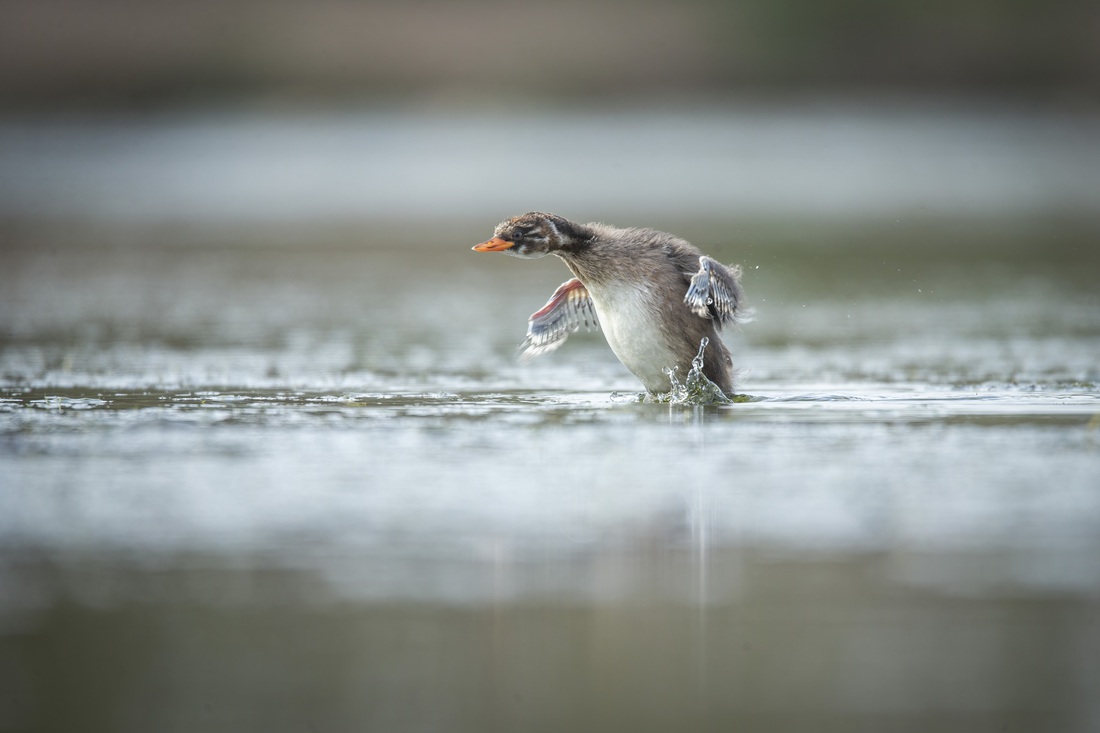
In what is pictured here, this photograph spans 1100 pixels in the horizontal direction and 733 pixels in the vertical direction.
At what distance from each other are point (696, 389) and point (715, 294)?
61 cm

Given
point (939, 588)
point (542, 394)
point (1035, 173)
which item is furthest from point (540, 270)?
point (939, 588)

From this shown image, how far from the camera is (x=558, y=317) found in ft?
38.5

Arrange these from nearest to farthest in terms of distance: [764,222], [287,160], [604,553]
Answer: [604,553] < [764,222] < [287,160]

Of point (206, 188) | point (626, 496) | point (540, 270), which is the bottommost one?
point (626, 496)

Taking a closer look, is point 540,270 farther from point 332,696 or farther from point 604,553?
point 332,696

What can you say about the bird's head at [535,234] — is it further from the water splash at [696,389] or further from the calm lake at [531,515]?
the water splash at [696,389]

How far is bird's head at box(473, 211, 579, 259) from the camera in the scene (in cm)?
1059

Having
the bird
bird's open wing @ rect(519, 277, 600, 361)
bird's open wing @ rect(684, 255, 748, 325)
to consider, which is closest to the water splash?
the bird

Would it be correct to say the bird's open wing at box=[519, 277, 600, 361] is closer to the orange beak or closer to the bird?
the bird

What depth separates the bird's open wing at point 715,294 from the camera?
1030cm

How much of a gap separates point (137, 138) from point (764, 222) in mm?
16336

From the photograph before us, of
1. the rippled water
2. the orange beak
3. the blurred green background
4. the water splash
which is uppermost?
the blurred green background

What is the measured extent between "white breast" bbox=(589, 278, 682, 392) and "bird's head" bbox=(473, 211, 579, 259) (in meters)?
0.41

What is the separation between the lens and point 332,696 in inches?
209
